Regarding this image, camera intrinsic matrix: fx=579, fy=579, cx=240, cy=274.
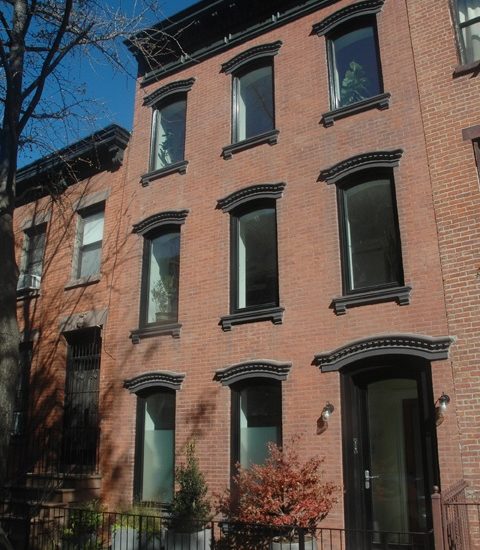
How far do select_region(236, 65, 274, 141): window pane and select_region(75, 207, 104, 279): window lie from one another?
423cm

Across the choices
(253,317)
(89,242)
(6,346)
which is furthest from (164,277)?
(6,346)

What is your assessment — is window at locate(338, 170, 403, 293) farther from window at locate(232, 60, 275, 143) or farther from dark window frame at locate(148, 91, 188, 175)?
dark window frame at locate(148, 91, 188, 175)

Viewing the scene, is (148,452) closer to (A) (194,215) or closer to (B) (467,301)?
(A) (194,215)

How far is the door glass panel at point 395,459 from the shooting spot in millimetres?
8258

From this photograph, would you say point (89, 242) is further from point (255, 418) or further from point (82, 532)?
point (82, 532)

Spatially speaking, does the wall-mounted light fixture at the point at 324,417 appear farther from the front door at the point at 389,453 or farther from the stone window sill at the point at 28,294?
the stone window sill at the point at 28,294

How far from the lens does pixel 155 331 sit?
38.5 feet

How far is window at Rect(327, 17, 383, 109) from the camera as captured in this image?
1058 centimetres

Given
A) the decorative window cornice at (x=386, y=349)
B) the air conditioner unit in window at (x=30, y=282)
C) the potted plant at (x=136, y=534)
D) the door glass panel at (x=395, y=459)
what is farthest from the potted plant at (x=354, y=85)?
the air conditioner unit in window at (x=30, y=282)

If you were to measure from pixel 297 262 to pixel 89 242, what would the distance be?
6173 millimetres

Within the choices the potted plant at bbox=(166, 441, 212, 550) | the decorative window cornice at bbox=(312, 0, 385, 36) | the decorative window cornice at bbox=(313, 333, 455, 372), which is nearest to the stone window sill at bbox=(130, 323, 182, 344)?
the potted plant at bbox=(166, 441, 212, 550)

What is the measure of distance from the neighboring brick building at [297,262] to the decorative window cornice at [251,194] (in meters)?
0.04

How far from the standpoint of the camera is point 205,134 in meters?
12.5

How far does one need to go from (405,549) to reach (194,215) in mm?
7163
